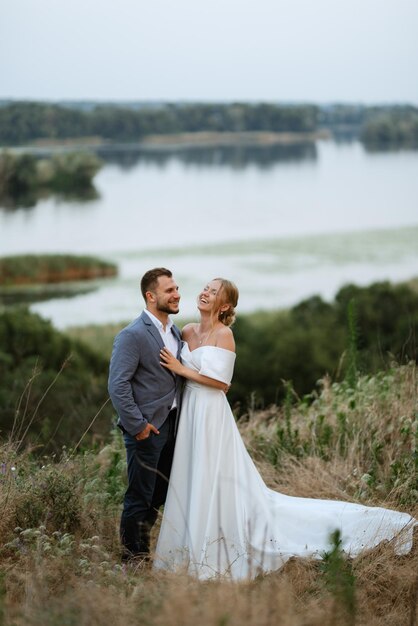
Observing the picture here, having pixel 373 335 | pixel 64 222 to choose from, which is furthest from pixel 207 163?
pixel 373 335

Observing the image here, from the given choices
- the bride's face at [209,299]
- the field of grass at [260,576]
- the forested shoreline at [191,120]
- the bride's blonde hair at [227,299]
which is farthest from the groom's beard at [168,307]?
the forested shoreline at [191,120]

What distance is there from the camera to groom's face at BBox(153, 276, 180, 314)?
4.33 m

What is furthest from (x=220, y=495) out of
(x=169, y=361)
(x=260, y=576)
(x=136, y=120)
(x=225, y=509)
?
(x=136, y=120)

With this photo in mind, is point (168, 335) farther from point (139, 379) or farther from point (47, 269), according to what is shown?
point (47, 269)

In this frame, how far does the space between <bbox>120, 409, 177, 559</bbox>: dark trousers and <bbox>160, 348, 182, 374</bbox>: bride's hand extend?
0.97 feet

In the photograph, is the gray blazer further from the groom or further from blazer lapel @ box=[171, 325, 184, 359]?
blazer lapel @ box=[171, 325, 184, 359]

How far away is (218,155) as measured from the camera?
77250mm

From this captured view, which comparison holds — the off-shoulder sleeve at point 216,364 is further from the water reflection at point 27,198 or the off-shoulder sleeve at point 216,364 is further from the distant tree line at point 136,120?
the water reflection at point 27,198

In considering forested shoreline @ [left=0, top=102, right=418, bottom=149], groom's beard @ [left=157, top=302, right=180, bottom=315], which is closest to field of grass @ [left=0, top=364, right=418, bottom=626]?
groom's beard @ [left=157, top=302, right=180, bottom=315]

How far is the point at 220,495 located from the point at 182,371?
69cm

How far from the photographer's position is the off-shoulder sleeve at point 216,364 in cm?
430

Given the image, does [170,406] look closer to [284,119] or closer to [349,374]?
[349,374]

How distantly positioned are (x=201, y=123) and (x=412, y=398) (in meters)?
49.6

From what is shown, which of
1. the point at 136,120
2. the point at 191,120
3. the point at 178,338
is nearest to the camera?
the point at 178,338
